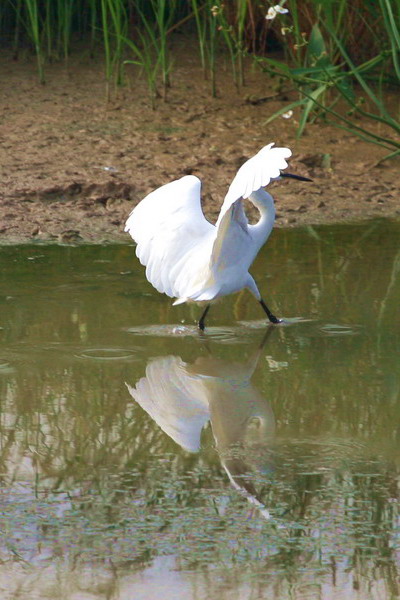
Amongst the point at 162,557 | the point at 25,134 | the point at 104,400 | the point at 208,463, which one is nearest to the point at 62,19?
the point at 25,134

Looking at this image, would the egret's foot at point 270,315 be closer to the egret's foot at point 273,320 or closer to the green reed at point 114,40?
the egret's foot at point 273,320

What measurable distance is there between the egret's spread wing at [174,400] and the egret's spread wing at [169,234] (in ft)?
1.76

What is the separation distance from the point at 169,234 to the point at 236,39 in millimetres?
3894

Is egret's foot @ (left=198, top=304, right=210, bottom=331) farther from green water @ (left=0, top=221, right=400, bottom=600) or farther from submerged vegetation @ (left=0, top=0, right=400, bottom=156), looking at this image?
submerged vegetation @ (left=0, top=0, right=400, bottom=156)

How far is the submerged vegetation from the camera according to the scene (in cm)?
801

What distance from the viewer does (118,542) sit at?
300cm

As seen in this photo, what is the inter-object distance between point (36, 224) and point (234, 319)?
196 centimetres

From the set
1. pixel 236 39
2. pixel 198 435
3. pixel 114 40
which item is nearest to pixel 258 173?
pixel 198 435

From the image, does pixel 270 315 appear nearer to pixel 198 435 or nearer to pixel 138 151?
pixel 198 435

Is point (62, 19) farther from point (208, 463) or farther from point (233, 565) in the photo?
point (233, 565)

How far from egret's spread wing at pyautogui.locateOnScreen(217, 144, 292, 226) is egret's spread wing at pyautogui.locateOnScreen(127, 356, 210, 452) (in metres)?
0.75

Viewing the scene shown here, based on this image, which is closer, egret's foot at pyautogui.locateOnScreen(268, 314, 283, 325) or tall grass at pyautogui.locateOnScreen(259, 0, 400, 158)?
egret's foot at pyautogui.locateOnScreen(268, 314, 283, 325)

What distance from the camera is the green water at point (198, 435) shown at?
9.40 feet

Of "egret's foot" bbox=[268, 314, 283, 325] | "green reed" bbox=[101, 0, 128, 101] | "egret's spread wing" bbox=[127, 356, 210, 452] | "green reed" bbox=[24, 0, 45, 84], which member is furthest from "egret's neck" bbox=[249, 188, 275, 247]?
"green reed" bbox=[24, 0, 45, 84]
